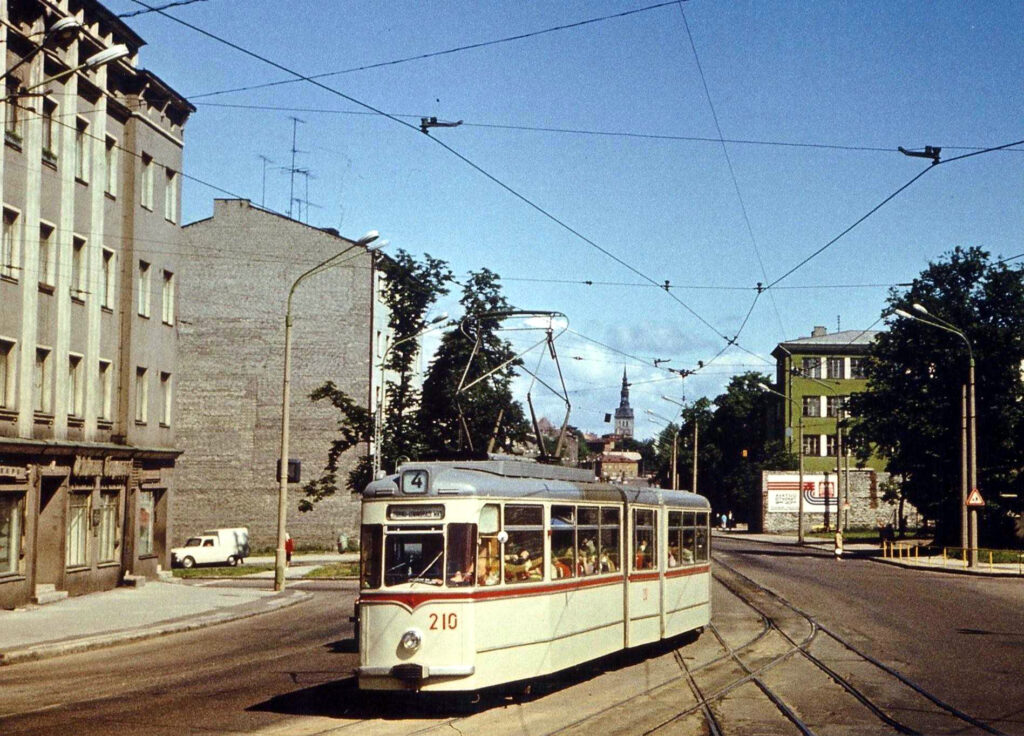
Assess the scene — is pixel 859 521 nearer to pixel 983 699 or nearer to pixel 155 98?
pixel 155 98

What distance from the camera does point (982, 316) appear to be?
183ft

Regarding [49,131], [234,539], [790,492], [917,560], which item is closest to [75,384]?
[49,131]

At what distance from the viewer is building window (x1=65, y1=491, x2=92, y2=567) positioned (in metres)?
31.6

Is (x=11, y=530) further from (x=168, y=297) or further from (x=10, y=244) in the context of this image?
(x=168, y=297)

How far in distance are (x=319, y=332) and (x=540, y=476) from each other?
46228mm

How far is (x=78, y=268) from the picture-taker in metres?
32.2

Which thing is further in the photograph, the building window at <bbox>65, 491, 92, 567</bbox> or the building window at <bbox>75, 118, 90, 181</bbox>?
the building window at <bbox>75, 118, 90, 181</bbox>

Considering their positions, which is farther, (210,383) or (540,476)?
(210,383)

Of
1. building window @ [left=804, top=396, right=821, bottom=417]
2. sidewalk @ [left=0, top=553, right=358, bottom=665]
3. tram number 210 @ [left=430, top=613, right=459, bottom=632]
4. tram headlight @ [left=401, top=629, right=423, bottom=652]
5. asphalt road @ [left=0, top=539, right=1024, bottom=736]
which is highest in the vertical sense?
building window @ [left=804, top=396, right=821, bottom=417]

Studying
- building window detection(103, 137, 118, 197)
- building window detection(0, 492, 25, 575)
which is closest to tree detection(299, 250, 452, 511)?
building window detection(103, 137, 118, 197)

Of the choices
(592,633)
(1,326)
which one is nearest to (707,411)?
(1,326)

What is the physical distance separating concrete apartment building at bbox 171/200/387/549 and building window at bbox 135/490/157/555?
20913mm

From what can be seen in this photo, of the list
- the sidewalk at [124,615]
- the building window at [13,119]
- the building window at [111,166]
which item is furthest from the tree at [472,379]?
the building window at [13,119]

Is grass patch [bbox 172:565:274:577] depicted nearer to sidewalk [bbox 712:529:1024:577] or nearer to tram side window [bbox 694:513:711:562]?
sidewalk [bbox 712:529:1024:577]
